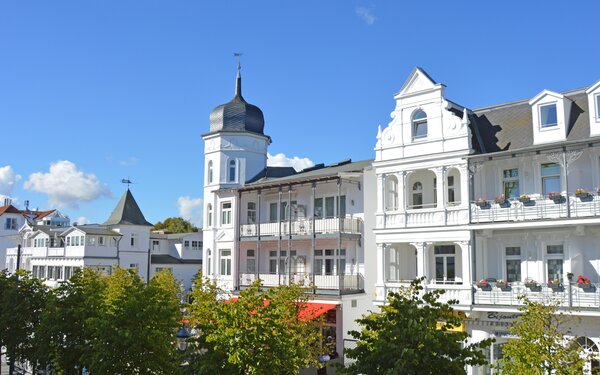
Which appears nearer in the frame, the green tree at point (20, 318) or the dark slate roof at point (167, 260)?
the green tree at point (20, 318)

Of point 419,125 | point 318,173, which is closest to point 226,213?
point 318,173

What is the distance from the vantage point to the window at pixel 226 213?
127 feet

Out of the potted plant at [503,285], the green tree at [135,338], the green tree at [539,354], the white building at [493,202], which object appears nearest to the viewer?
the green tree at [539,354]

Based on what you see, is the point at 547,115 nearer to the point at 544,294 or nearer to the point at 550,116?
the point at 550,116

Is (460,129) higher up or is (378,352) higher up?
(460,129)

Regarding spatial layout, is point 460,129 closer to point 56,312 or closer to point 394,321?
point 394,321

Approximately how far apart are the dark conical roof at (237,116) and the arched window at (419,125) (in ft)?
46.1

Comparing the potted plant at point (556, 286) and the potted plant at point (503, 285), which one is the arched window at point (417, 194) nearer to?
the potted plant at point (503, 285)

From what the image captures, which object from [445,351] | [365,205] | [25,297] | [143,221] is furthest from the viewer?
[143,221]

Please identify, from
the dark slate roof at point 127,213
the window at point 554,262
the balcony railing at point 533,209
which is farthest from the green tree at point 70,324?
the dark slate roof at point 127,213

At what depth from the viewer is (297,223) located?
113 ft

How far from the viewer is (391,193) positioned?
29812 millimetres

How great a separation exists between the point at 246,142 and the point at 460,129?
1675 cm

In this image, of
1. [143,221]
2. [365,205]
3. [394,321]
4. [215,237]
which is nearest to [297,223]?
[365,205]
